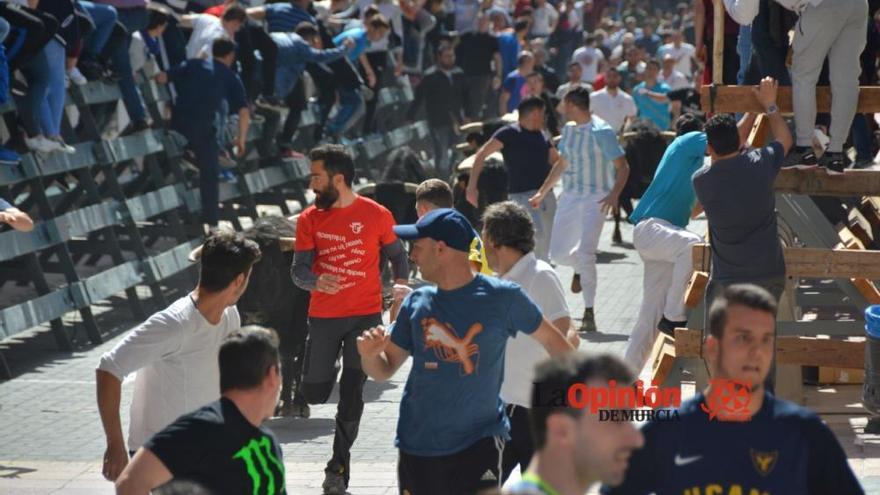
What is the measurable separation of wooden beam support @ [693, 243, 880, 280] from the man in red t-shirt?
8.74 feet

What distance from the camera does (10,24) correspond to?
14227mm

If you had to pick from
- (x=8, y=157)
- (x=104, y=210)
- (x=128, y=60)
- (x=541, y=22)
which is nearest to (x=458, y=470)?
(x=8, y=157)

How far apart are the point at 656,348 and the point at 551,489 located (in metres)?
7.62

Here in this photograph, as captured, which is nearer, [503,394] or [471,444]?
[471,444]

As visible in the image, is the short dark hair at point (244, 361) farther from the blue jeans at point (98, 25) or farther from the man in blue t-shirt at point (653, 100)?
the man in blue t-shirt at point (653, 100)

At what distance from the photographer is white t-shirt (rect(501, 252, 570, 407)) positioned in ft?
25.4

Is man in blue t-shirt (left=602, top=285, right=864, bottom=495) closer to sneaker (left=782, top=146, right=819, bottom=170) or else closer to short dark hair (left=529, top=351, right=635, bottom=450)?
short dark hair (left=529, top=351, right=635, bottom=450)

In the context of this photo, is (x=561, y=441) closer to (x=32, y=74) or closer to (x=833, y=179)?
(x=833, y=179)

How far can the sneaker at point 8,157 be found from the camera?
14172 mm

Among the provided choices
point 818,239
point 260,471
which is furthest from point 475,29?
point 260,471

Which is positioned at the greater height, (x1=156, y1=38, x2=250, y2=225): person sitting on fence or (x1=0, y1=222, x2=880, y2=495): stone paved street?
(x1=156, y1=38, x2=250, y2=225): person sitting on fence

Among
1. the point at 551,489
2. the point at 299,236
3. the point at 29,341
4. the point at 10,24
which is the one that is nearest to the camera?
the point at 551,489

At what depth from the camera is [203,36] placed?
17.5 metres

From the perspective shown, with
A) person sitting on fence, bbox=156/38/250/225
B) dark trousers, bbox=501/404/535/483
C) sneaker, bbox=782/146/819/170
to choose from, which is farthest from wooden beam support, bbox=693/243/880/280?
person sitting on fence, bbox=156/38/250/225
